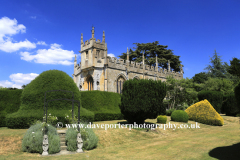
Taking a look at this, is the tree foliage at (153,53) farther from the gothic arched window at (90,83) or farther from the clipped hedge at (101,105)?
the clipped hedge at (101,105)

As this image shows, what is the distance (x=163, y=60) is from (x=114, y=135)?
35.3 m

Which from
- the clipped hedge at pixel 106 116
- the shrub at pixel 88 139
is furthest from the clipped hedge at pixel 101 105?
the shrub at pixel 88 139

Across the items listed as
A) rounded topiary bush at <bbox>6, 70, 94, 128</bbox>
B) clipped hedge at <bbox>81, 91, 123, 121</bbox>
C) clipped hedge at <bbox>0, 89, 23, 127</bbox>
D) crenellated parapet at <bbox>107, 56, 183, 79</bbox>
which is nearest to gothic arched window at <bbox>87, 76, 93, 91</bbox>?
crenellated parapet at <bbox>107, 56, 183, 79</bbox>

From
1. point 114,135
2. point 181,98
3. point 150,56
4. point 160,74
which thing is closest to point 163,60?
point 150,56

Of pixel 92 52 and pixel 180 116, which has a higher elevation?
pixel 92 52

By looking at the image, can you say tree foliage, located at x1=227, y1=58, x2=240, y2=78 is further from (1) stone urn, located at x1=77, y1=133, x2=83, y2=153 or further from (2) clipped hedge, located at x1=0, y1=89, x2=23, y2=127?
(2) clipped hedge, located at x1=0, y1=89, x2=23, y2=127

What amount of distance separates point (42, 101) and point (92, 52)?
631 inches

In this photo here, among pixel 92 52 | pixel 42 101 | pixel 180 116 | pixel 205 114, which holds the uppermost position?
pixel 92 52

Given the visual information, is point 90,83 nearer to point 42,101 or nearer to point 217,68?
point 42,101

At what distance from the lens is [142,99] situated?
42.0ft

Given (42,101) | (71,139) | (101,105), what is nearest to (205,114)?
(101,105)

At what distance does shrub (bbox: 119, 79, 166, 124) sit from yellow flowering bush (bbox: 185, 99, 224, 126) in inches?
261

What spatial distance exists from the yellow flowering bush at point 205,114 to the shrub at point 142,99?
664cm

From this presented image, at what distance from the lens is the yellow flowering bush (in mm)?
16983
